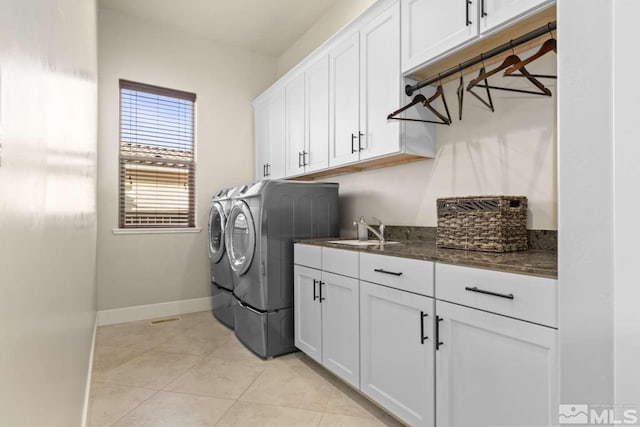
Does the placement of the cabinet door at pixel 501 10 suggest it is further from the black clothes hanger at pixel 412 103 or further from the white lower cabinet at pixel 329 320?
the white lower cabinet at pixel 329 320

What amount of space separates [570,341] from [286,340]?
2.11 meters

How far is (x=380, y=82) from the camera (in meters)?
2.26

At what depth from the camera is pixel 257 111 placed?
4.05 m

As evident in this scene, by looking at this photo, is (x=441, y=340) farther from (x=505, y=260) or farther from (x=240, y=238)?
(x=240, y=238)

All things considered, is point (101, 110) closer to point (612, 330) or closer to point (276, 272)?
point (276, 272)

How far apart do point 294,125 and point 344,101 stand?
808 mm

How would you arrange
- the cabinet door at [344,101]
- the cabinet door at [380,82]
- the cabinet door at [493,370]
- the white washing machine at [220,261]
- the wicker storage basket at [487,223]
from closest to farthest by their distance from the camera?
the cabinet door at [493,370] < the wicker storage basket at [487,223] < the cabinet door at [380,82] < the cabinet door at [344,101] < the white washing machine at [220,261]

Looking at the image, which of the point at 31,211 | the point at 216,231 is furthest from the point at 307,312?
the point at 31,211

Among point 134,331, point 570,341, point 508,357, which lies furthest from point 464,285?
point 134,331

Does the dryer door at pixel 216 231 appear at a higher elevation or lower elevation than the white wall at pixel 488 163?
lower

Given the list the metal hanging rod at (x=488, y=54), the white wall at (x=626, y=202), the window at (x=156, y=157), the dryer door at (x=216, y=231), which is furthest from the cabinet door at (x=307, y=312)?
the window at (x=156, y=157)

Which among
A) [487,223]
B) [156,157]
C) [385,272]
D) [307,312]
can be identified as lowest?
[307,312]

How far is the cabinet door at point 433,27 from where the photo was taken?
1713 mm

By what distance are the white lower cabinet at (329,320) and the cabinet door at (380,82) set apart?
2.97 feet
